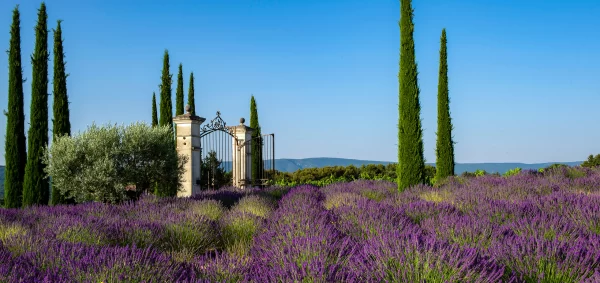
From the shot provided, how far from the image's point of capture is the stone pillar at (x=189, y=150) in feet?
46.0

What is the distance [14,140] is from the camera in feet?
47.7

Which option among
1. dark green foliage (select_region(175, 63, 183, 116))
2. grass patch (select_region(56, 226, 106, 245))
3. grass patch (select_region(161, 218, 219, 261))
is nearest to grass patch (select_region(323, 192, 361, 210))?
grass patch (select_region(161, 218, 219, 261))

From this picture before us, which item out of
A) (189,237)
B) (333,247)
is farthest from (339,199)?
(333,247)

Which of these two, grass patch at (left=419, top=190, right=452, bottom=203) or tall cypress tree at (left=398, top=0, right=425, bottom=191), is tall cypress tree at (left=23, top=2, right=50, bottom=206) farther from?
grass patch at (left=419, top=190, right=452, bottom=203)

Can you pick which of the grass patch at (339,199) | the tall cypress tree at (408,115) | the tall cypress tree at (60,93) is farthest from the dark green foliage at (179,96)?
the grass patch at (339,199)

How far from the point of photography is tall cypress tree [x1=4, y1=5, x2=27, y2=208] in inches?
572

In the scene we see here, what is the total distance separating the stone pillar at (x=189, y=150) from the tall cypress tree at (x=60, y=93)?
3.10 m

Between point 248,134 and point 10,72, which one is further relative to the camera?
point 248,134

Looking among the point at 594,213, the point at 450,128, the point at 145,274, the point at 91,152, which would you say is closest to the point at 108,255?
the point at 145,274

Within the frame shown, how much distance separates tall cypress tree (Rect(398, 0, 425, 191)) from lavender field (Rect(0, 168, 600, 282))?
5482mm

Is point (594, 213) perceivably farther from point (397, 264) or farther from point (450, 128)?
point (450, 128)

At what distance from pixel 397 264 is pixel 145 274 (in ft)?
5.00

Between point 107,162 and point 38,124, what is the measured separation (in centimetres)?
449

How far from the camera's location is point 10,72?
48.7 feet
